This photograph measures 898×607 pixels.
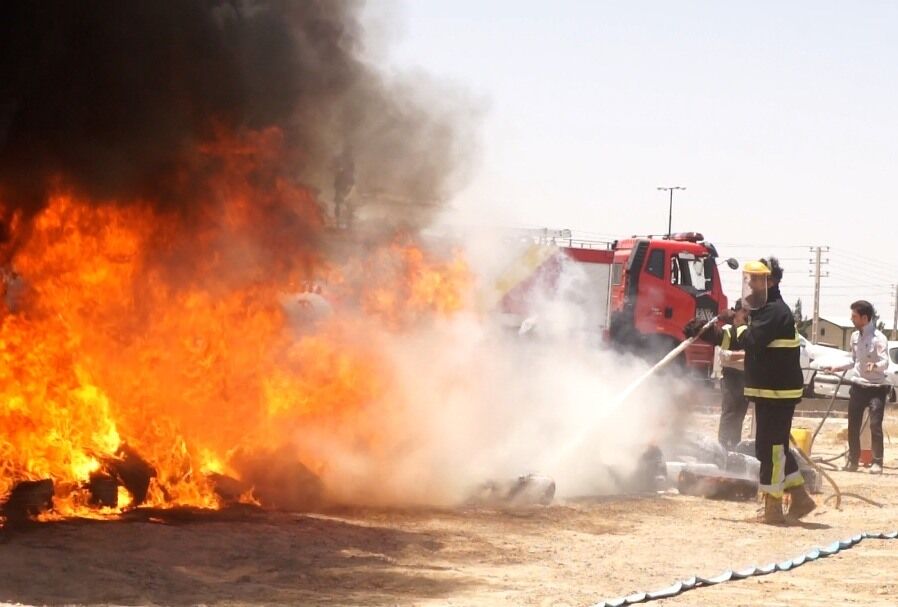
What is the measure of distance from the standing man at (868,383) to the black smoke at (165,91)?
26.0ft

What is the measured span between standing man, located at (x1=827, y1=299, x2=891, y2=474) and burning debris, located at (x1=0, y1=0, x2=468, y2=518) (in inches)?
293

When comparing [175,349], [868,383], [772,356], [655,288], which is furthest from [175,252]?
[655,288]

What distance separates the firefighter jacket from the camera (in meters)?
10.8

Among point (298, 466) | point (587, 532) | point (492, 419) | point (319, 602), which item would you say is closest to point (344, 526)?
point (298, 466)

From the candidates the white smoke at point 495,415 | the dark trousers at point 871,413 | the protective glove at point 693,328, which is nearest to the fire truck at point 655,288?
the dark trousers at point 871,413

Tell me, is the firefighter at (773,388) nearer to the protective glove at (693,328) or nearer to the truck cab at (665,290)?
the protective glove at (693,328)

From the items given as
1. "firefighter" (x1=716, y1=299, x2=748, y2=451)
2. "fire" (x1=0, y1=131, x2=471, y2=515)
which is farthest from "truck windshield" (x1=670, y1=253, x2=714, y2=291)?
"fire" (x1=0, y1=131, x2=471, y2=515)

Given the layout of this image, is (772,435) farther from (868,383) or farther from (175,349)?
(868,383)

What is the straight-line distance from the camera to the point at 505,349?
41.8 ft

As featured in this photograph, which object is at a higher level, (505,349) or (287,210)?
(287,210)

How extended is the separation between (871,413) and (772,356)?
5.91 meters

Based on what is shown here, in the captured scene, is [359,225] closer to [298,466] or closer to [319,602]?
[298,466]

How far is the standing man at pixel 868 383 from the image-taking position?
51.9 feet

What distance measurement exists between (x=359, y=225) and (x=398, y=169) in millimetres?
679
